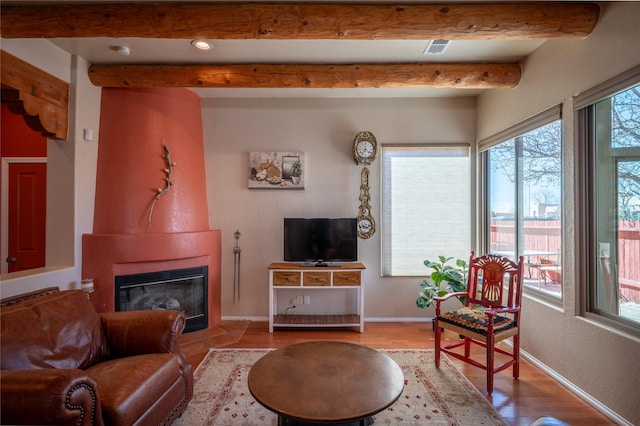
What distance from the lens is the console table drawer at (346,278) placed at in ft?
11.8

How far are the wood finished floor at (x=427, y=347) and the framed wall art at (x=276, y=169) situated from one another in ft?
5.82

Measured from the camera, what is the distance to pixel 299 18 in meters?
2.17

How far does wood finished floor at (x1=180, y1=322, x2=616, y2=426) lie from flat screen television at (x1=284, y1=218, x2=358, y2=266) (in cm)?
87

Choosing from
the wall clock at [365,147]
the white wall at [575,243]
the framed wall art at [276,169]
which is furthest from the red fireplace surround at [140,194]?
the white wall at [575,243]

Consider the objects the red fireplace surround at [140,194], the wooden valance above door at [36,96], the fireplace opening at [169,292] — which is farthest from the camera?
the fireplace opening at [169,292]

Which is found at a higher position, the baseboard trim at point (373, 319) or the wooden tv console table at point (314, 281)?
the wooden tv console table at point (314, 281)

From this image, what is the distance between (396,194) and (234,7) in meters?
2.70

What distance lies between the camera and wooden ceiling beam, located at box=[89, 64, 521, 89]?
10.0 ft

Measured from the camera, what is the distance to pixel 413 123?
157 inches

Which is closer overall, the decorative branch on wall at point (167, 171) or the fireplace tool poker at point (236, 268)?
the decorative branch on wall at point (167, 171)

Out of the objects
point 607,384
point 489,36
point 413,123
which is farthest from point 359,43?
point 607,384

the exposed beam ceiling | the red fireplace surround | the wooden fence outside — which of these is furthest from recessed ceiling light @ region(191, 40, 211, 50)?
the wooden fence outside

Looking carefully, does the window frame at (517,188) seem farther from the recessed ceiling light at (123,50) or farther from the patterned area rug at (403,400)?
the recessed ceiling light at (123,50)

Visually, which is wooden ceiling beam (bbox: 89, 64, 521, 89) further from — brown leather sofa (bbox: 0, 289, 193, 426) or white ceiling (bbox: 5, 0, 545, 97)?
brown leather sofa (bbox: 0, 289, 193, 426)
